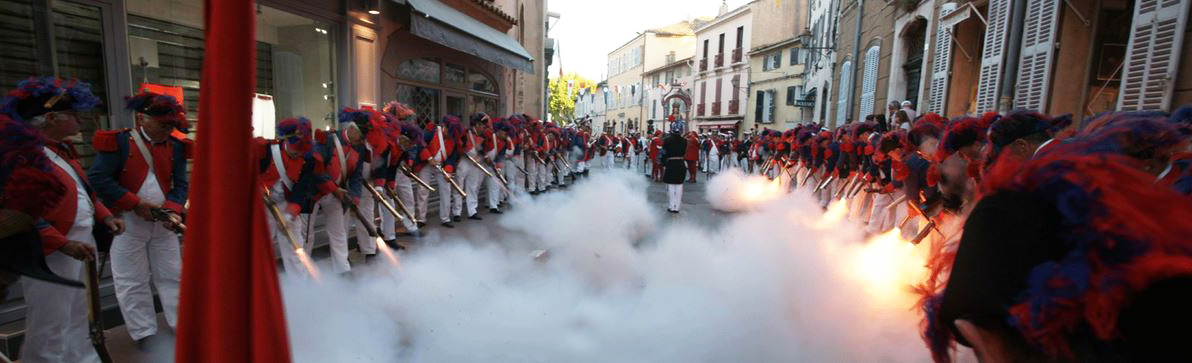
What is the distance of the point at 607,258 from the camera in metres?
5.73

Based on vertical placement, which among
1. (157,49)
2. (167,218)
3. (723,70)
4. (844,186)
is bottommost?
(844,186)

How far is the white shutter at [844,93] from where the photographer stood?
17.0 metres

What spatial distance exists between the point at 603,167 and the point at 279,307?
21477 mm

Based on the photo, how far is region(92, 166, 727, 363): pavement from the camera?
363 cm

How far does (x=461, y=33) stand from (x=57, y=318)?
9335 millimetres

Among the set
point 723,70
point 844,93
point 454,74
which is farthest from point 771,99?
point 454,74

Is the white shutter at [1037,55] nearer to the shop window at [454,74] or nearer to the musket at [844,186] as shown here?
the musket at [844,186]

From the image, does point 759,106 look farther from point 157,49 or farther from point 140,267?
point 140,267

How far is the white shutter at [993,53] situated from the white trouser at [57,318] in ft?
38.3

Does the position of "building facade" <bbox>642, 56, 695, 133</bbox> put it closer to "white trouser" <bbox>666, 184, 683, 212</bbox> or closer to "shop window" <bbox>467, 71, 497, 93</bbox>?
"shop window" <bbox>467, 71, 497, 93</bbox>

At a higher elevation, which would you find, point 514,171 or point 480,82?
point 480,82

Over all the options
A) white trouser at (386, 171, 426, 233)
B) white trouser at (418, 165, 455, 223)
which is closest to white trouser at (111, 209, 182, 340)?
white trouser at (386, 171, 426, 233)

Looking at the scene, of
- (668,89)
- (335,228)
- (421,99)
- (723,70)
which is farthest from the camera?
(668,89)

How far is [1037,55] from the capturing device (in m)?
8.41
